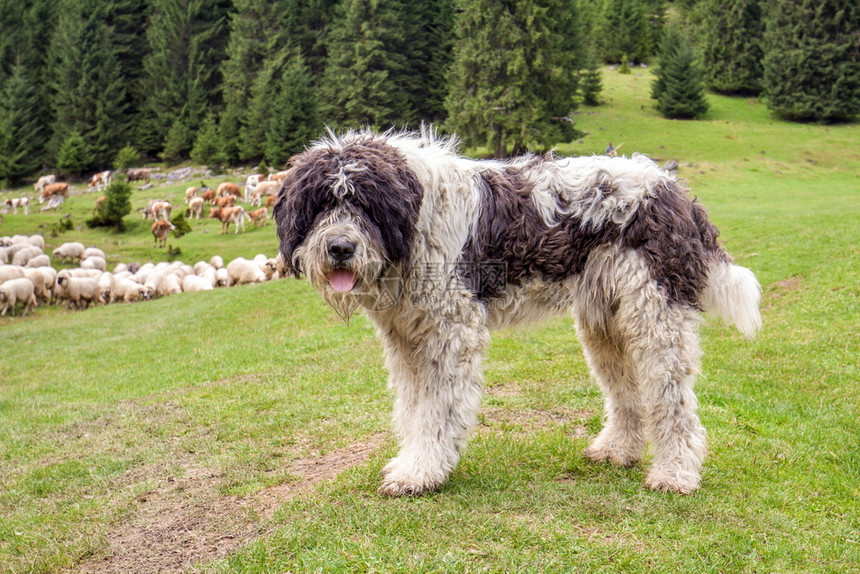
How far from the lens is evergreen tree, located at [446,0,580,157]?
136 ft

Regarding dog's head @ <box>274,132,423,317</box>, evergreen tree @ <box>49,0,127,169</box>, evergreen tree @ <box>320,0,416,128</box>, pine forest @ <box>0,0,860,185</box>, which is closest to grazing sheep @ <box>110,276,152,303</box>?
dog's head @ <box>274,132,423,317</box>

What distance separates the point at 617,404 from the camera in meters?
5.73

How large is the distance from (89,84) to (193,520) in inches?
2316

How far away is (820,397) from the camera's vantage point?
7750 mm

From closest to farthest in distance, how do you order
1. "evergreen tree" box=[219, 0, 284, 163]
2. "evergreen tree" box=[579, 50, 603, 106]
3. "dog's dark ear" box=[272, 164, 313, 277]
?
"dog's dark ear" box=[272, 164, 313, 277] → "evergreen tree" box=[219, 0, 284, 163] → "evergreen tree" box=[579, 50, 603, 106]

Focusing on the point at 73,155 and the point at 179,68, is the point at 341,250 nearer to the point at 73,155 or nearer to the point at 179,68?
the point at 73,155

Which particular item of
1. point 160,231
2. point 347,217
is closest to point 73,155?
point 160,231

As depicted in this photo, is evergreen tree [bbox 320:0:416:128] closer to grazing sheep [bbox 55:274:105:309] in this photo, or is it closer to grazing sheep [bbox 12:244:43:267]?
grazing sheep [bbox 12:244:43:267]

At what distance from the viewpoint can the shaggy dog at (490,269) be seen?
15.4ft

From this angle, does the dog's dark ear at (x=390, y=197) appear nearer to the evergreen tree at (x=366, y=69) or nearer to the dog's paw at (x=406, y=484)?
the dog's paw at (x=406, y=484)

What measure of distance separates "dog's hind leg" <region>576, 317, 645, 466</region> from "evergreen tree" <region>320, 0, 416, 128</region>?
137 ft

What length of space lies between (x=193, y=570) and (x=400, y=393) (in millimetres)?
1813

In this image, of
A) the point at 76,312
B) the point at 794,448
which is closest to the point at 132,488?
the point at 794,448

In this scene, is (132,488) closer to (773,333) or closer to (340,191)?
(340,191)
